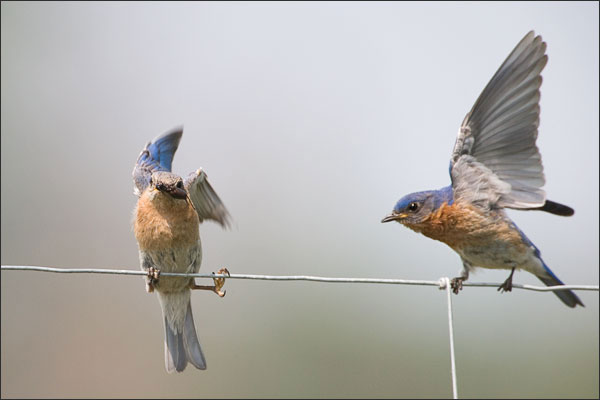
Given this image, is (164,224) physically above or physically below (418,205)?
below

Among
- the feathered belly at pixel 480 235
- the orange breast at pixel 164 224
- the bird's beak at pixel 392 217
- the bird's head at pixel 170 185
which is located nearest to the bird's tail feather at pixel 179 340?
the orange breast at pixel 164 224

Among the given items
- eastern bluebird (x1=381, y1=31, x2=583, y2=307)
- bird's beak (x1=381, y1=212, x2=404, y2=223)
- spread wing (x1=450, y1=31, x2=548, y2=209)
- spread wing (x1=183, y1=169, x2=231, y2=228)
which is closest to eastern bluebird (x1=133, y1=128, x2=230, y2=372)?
spread wing (x1=183, y1=169, x2=231, y2=228)

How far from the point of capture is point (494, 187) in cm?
530

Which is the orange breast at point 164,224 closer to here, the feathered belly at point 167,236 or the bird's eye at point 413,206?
the feathered belly at point 167,236

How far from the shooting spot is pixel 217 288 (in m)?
5.35

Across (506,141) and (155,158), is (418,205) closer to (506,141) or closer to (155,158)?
(506,141)

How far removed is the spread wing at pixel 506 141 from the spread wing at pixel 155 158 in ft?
7.85

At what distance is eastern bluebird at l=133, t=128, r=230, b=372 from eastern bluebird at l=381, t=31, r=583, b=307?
4.79 feet

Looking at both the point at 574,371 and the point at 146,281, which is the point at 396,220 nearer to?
the point at 146,281

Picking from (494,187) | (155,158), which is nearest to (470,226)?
(494,187)

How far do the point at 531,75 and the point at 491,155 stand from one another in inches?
23.6

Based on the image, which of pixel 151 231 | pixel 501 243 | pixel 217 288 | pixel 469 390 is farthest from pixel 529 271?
Answer: pixel 469 390

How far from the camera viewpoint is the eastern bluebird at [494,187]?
5.13 metres

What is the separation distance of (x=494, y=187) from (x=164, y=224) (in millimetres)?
2228
